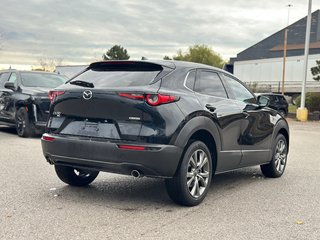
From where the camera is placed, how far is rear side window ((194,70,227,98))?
5.61 m

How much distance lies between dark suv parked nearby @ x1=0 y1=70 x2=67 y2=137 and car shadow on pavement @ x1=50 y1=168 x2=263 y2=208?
4.90 meters

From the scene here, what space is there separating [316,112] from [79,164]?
22803 mm

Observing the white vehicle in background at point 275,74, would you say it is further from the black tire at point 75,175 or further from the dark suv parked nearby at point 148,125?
the black tire at point 75,175

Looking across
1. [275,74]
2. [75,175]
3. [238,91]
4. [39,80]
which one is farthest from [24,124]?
[275,74]

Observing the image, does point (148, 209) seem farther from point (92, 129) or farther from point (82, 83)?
point (82, 83)

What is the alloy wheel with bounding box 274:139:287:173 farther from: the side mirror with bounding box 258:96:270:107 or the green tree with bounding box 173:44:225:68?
the green tree with bounding box 173:44:225:68

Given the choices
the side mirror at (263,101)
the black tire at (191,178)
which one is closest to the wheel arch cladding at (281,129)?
the side mirror at (263,101)

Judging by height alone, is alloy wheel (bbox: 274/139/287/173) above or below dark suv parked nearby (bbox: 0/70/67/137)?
below

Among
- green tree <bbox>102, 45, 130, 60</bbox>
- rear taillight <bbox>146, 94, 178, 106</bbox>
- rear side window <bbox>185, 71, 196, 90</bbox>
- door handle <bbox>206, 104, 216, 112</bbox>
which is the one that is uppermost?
green tree <bbox>102, 45, 130, 60</bbox>

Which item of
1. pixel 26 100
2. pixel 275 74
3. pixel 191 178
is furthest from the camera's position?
pixel 275 74

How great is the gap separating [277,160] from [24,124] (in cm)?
684

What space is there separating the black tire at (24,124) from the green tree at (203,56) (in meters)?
71.9

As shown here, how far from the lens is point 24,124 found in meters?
11.4

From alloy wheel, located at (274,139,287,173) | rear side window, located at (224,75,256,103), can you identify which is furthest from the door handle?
alloy wheel, located at (274,139,287,173)
